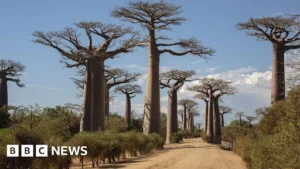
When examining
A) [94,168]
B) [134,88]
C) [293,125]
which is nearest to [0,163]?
[94,168]

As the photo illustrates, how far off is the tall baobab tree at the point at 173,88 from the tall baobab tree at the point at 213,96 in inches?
160

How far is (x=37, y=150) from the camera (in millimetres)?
8977

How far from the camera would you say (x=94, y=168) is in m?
11.5

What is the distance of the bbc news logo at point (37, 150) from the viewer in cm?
822

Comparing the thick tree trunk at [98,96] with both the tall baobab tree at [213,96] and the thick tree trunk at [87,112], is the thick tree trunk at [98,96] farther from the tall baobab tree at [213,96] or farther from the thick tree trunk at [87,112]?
the tall baobab tree at [213,96]

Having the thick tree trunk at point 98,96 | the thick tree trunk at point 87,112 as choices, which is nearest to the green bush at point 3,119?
the thick tree trunk at point 87,112

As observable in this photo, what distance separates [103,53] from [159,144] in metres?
5.43

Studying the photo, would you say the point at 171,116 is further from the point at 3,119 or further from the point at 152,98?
the point at 3,119

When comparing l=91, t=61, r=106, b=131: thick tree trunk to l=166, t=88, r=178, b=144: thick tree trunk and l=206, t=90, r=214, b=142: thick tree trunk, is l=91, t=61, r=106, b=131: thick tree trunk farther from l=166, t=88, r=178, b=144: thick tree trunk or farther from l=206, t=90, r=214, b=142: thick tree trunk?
l=206, t=90, r=214, b=142: thick tree trunk

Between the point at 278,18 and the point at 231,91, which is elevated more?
the point at 278,18

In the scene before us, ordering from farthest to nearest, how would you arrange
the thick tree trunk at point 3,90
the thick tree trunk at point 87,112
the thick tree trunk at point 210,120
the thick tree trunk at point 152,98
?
the thick tree trunk at point 210,120, the thick tree trunk at point 3,90, the thick tree trunk at point 152,98, the thick tree trunk at point 87,112

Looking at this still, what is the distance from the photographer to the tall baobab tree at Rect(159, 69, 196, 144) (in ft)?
98.0

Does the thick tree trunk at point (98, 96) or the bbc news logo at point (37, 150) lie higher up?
the thick tree trunk at point (98, 96)

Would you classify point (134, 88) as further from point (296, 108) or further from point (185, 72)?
point (296, 108)
